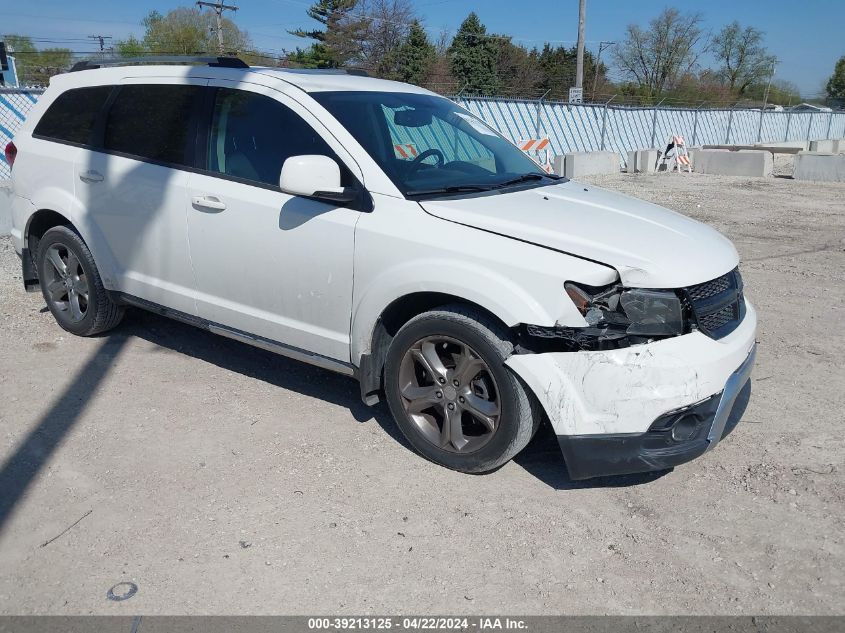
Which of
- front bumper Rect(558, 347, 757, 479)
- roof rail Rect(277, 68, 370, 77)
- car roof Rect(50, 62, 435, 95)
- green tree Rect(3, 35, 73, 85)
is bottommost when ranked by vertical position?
front bumper Rect(558, 347, 757, 479)

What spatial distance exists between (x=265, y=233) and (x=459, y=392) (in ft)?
4.60

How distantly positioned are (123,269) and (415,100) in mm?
2224

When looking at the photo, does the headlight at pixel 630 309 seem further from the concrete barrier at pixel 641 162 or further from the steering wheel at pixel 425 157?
the concrete barrier at pixel 641 162

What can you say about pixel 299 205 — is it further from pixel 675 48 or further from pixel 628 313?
pixel 675 48

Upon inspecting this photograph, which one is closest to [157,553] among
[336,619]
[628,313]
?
[336,619]

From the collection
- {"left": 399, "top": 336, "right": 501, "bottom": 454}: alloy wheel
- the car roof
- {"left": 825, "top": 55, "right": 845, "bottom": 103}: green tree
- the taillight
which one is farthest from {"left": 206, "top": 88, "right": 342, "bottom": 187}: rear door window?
{"left": 825, "top": 55, "right": 845, "bottom": 103}: green tree

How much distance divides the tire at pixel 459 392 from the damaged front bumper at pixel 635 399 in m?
0.15

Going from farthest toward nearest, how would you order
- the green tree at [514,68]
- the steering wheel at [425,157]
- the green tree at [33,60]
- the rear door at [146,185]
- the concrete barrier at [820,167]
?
the green tree at [514,68]
the green tree at [33,60]
the concrete barrier at [820,167]
the rear door at [146,185]
the steering wheel at [425,157]

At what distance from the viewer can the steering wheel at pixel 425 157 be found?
3.95 m

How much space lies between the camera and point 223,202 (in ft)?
13.7

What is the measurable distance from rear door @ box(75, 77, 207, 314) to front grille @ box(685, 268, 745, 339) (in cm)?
289

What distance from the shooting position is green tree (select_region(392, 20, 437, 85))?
46438mm

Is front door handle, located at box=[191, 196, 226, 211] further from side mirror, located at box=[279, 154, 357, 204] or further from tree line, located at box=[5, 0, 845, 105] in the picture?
tree line, located at box=[5, 0, 845, 105]

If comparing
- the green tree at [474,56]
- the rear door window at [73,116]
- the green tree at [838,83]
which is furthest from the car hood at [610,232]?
the green tree at [838,83]
